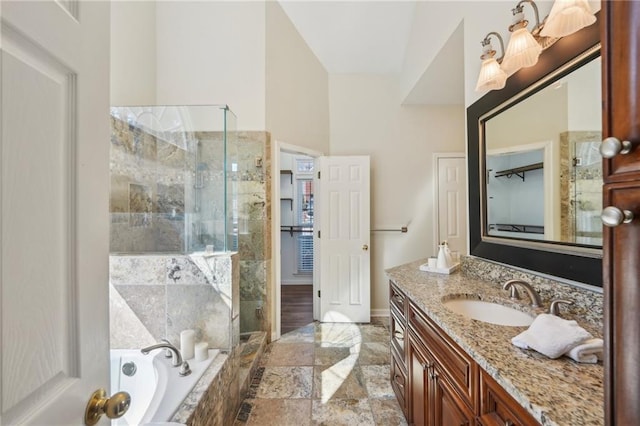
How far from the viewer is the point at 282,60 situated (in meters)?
2.96

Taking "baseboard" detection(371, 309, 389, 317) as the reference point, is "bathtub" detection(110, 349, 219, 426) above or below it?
above

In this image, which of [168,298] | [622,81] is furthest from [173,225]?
[622,81]

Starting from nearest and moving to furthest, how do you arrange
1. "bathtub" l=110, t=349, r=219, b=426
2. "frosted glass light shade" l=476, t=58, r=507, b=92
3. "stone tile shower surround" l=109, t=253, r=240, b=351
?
"bathtub" l=110, t=349, r=219, b=426 → "frosted glass light shade" l=476, t=58, r=507, b=92 → "stone tile shower surround" l=109, t=253, r=240, b=351

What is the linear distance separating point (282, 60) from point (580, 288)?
306 centimetres

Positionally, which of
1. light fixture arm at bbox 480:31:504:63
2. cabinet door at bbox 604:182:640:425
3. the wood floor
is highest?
light fixture arm at bbox 480:31:504:63

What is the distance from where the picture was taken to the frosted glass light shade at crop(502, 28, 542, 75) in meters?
1.30

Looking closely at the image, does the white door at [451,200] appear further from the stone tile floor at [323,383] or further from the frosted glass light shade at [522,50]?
the frosted glass light shade at [522,50]

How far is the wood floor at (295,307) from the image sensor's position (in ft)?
10.9

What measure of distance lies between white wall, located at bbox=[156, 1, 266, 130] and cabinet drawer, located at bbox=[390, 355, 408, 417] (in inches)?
93.7

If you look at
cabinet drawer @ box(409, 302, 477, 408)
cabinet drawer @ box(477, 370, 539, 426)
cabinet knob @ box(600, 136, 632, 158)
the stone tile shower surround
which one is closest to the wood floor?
the stone tile shower surround

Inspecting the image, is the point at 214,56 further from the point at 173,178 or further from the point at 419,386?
the point at 419,386

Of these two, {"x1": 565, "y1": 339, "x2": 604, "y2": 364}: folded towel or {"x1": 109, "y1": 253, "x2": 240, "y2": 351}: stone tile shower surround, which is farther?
{"x1": 109, "y1": 253, "x2": 240, "y2": 351}: stone tile shower surround

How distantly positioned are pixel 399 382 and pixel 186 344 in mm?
1406

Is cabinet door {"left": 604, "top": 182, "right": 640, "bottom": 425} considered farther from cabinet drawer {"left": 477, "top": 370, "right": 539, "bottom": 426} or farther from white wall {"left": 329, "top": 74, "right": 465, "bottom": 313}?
white wall {"left": 329, "top": 74, "right": 465, "bottom": 313}
